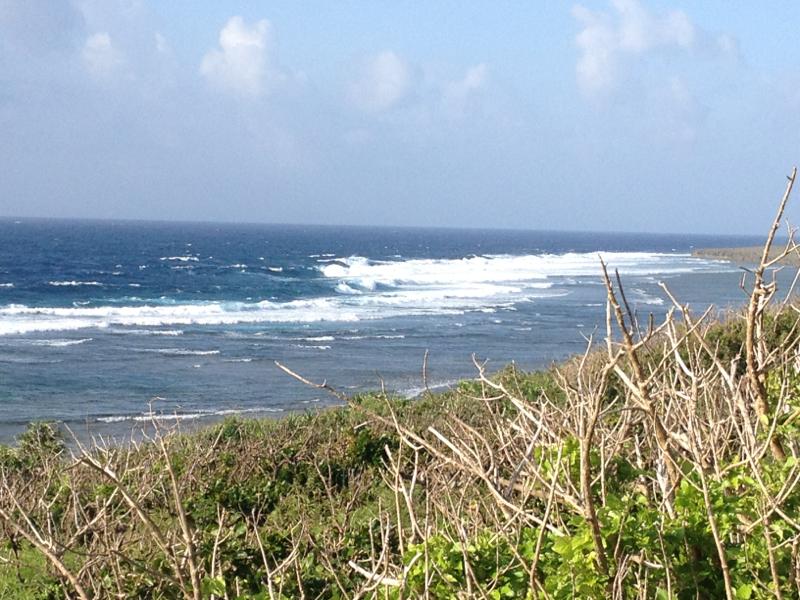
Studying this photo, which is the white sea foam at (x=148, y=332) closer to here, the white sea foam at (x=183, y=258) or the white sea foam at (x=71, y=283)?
the white sea foam at (x=71, y=283)

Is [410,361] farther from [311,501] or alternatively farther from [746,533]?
[746,533]

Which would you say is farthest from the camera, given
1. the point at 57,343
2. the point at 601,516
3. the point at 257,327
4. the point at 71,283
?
the point at 71,283

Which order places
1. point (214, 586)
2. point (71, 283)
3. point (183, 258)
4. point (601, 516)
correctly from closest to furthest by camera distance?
point (214, 586) → point (601, 516) → point (71, 283) → point (183, 258)

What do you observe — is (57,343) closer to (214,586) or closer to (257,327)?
(257,327)

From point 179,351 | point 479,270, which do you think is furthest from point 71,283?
point 479,270

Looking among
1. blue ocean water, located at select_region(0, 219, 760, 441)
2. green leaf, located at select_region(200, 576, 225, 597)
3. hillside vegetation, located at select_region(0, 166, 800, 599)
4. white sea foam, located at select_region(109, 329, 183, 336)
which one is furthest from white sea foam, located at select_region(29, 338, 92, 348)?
green leaf, located at select_region(200, 576, 225, 597)

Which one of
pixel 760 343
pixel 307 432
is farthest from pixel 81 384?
pixel 760 343

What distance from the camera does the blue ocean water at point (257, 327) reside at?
24.5 m

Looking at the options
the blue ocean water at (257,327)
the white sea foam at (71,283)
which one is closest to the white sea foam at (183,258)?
the blue ocean water at (257,327)

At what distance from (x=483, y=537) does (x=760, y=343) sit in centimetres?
137

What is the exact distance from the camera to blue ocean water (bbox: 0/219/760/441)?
24.5 m

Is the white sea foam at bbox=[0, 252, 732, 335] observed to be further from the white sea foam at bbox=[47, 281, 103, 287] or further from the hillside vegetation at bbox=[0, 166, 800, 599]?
the hillside vegetation at bbox=[0, 166, 800, 599]

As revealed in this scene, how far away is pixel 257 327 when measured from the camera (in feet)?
130

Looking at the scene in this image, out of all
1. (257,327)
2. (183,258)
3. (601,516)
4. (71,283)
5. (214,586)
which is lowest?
(257,327)
